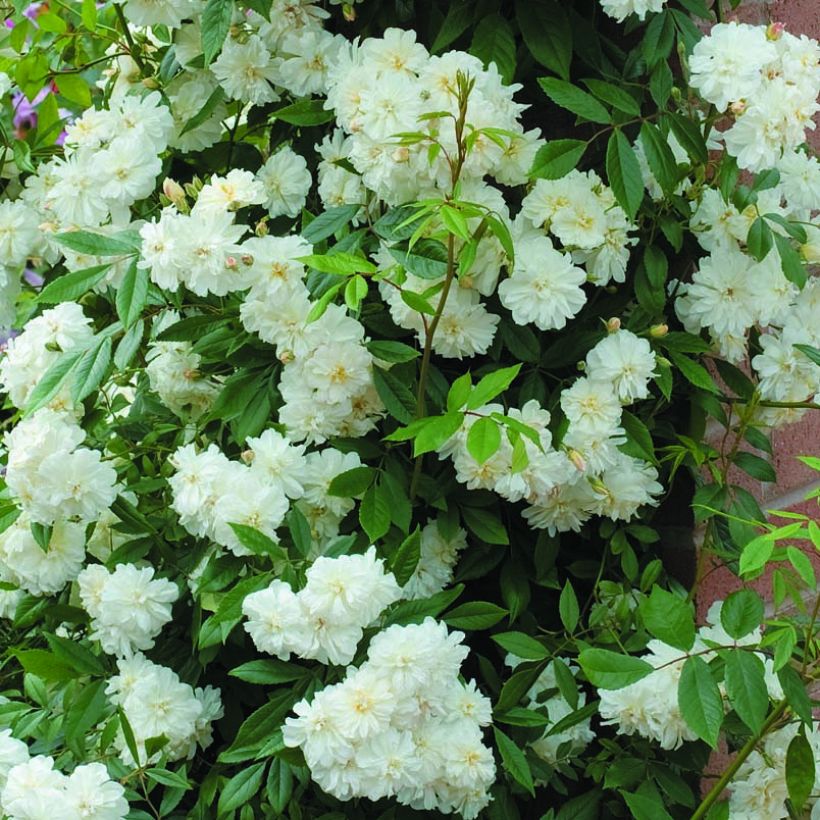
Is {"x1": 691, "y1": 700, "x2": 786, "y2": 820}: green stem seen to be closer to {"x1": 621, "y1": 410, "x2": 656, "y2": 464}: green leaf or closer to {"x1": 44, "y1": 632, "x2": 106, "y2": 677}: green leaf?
{"x1": 621, "y1": 410, "x2": 656, "y2": 464}: green leaf

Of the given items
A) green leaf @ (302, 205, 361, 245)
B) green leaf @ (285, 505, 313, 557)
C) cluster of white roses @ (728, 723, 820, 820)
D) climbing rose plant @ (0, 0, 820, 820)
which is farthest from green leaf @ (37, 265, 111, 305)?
cluster of white roses @ (728, 723, 820, 820)

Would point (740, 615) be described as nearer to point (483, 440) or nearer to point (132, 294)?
point (483, 440)

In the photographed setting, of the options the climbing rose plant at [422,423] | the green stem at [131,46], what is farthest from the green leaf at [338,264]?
the green stem at [131,46]

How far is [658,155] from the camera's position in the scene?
3.89ft

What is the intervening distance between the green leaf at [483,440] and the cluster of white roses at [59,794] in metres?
0.47

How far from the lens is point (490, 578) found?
1392mm

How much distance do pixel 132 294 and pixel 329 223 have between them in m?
0.22

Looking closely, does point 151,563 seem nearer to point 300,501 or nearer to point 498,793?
point 300,501

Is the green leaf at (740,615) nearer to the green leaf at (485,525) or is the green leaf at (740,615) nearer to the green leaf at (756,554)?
the green leaf at (756,554)

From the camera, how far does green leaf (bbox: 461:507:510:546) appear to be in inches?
48.7

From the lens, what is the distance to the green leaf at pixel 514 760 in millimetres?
1160

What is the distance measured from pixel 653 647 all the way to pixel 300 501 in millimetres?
394

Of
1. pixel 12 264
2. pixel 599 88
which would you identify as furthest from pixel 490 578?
pixel 12 264

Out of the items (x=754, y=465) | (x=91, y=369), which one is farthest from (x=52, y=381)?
(x=754, y=465)
